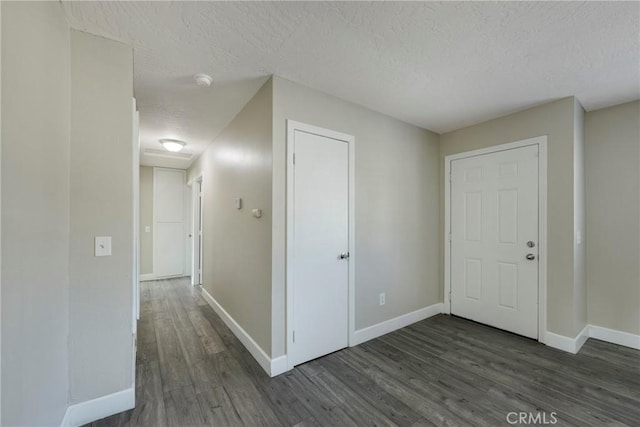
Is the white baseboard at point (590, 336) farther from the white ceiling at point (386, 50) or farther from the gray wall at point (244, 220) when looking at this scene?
the gray wall at point (244, 220)

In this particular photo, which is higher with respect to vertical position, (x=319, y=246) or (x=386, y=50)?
(x=386, y=50)

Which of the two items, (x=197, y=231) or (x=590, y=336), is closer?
(x=590, y=336)

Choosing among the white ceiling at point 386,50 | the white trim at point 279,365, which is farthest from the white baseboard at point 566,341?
the white trim at point 279,365

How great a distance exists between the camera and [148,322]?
332 centimetres

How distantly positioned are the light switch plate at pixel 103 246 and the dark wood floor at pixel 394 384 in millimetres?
1064

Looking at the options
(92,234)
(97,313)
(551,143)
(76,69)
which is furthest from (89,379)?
(551,143)

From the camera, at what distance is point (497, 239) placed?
10.3 feet

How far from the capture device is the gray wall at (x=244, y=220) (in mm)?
2336

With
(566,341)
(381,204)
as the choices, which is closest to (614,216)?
(566,341)

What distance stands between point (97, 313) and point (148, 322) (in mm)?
1860

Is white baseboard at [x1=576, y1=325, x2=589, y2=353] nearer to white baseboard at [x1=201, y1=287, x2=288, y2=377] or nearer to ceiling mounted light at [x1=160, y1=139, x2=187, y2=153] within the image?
white baseboard at [x1=201, y1=287, x2=288, y2=377]

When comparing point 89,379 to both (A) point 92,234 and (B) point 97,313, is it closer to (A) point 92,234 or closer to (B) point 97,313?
(B) point 97,313

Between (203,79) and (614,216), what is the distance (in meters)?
4.16

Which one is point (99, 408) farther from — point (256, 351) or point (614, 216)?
point (614, 216)
